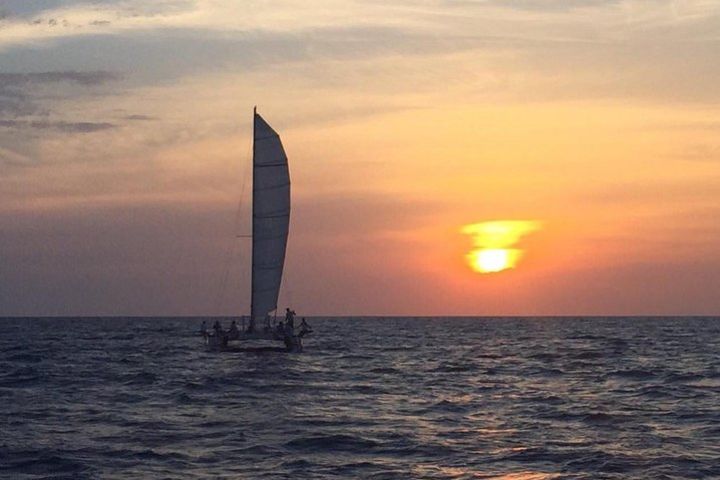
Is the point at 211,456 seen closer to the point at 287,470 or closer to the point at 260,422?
the point at 287,470

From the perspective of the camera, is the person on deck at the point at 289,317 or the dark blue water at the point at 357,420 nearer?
the dark blue water at the point at 357,420

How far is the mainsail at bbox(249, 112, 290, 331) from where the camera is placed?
68.3 metres

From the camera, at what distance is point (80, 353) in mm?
83312

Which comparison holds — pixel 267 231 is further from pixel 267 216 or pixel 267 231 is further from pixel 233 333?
pixel 233 333

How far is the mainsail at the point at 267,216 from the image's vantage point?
224 ft

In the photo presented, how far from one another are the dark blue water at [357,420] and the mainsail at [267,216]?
5.64 meters

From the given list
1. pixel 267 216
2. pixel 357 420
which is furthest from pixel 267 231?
pixel 357 420

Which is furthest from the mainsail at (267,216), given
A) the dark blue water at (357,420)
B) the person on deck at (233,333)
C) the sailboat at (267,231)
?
the dark blue water at (357,420)

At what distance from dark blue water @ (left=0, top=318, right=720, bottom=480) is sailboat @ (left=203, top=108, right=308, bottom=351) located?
4126 millimetres

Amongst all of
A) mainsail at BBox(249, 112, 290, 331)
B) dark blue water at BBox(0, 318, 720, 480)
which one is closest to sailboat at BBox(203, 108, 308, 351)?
mainsail at BBox(249, 112, 290, 331)

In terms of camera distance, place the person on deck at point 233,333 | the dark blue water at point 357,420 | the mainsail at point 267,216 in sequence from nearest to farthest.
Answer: the dark blue water at point 357,420 → the mainsail at point 267,216 → the person on deck at point 233,333

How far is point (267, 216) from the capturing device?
68.6 meters

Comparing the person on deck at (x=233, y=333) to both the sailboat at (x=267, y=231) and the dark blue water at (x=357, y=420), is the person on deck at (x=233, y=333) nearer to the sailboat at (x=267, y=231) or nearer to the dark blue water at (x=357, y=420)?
the sailboat at (x=267, y=231)

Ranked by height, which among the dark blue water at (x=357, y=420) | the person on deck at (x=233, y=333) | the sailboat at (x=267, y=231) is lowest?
the dark blue water at (x=357, y=420)
